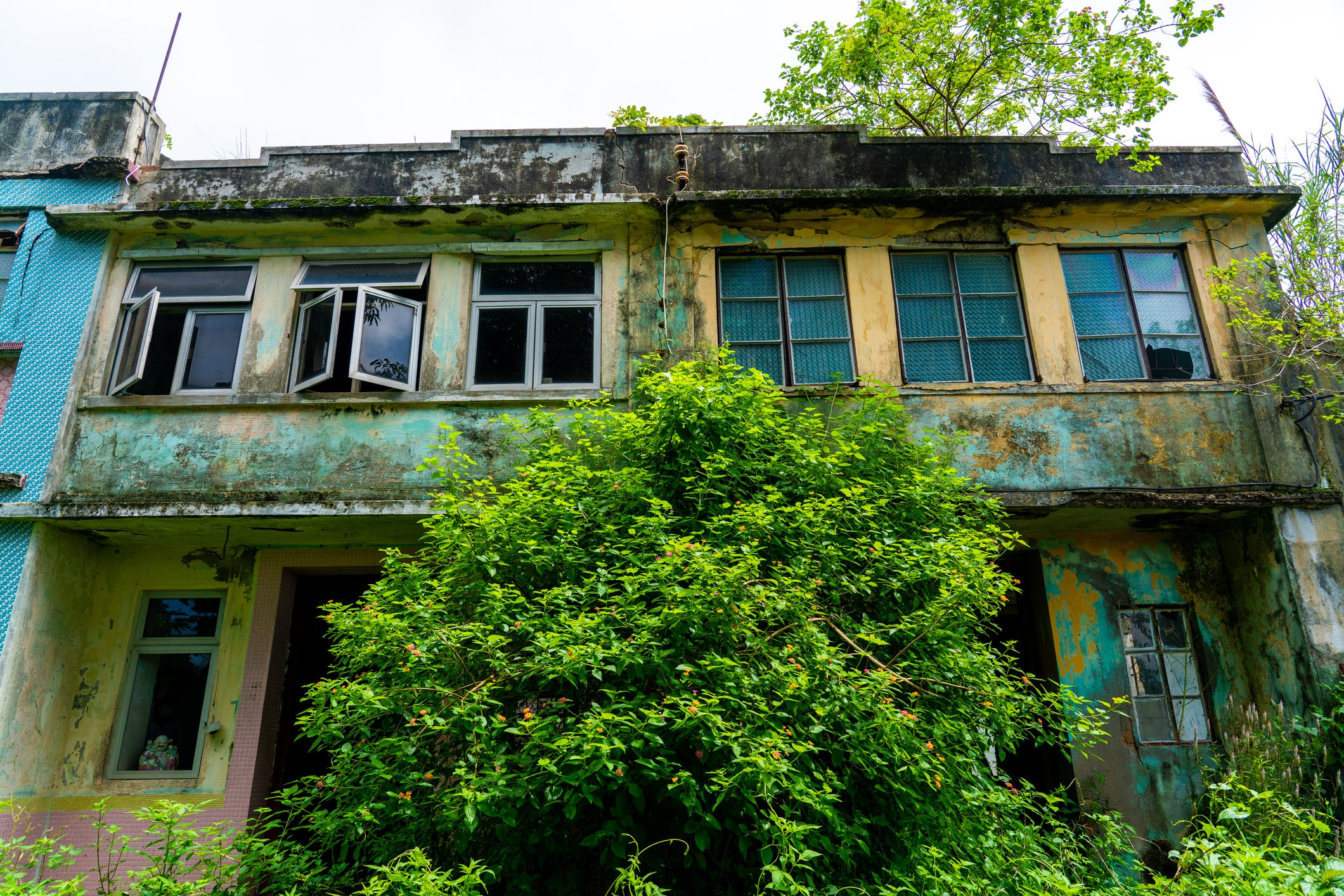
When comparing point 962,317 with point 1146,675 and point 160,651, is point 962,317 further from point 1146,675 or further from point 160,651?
point 160,651

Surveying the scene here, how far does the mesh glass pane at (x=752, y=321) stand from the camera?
7582 mm

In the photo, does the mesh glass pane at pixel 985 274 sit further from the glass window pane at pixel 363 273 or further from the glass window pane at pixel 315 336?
the glass window pane at pixel 315 336

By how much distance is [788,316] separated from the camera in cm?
761

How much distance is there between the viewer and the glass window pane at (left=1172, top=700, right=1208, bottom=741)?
686 cm

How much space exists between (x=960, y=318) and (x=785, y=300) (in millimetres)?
1606

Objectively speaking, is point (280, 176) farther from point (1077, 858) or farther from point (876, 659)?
point (1077, 858)

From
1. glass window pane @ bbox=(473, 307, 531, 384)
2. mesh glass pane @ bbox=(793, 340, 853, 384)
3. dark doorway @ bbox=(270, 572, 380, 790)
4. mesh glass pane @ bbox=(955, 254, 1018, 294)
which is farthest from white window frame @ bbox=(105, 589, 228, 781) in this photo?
mesh glass pane @ bbox=(955, 254, 1018, 294)

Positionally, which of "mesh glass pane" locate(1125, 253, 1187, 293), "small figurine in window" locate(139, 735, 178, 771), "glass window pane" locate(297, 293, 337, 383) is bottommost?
"small figurine in window" locate(139, 735, 178, 771)

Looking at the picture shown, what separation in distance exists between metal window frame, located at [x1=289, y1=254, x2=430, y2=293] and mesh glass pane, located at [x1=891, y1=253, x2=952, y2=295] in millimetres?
4441

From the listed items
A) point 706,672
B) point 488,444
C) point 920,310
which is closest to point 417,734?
point 706,672

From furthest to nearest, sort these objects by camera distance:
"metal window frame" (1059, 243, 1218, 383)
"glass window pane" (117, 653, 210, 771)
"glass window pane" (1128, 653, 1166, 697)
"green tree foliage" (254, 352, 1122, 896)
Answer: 1. "metal window frame" (1059, 243, 1218, 383)
2. "glass window pane" (117, 653, 210, 771)
3. "glass window pane" (1128, 653, 1166, 697)
4. "green tree foliage" (254, 352, 1122, 896)

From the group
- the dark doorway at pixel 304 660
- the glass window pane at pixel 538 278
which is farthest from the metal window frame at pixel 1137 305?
the dark doorway at pixel 304 660

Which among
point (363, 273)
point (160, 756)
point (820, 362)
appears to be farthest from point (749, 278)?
point (160, 756)

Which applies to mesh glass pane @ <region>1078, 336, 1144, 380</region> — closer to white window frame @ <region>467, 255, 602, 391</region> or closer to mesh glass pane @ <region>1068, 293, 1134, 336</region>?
mesh glass pane @ <region>1068, 293, 1134, 336</region>
